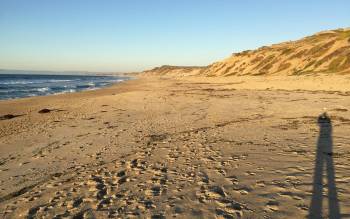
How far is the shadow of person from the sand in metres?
0.02

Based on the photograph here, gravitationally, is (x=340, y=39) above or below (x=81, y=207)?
above

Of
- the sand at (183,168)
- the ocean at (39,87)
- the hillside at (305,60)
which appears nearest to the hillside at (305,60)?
the hillside at (305,60)

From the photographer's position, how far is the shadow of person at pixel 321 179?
4984 millimetres

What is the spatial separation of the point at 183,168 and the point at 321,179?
10.4ft

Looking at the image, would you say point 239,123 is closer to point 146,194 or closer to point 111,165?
point 111,165

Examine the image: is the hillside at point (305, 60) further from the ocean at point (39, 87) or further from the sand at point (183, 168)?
the ocean at point (39, 87)

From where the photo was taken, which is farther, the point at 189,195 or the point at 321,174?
the point at 321,174

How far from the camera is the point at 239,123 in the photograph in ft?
44.0

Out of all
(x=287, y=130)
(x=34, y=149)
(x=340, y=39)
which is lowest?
(x=34, y=149)

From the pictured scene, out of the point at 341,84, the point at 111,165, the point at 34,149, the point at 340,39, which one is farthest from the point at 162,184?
the point at 340,39

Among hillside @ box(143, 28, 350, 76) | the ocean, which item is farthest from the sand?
the ocean

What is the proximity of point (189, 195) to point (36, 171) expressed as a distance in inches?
187

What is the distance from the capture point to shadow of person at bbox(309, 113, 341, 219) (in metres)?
4.98

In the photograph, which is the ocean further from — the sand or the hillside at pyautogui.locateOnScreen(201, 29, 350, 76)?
the hillside at pyautogui.locateOnScreen(201, 29, 350, 76)
